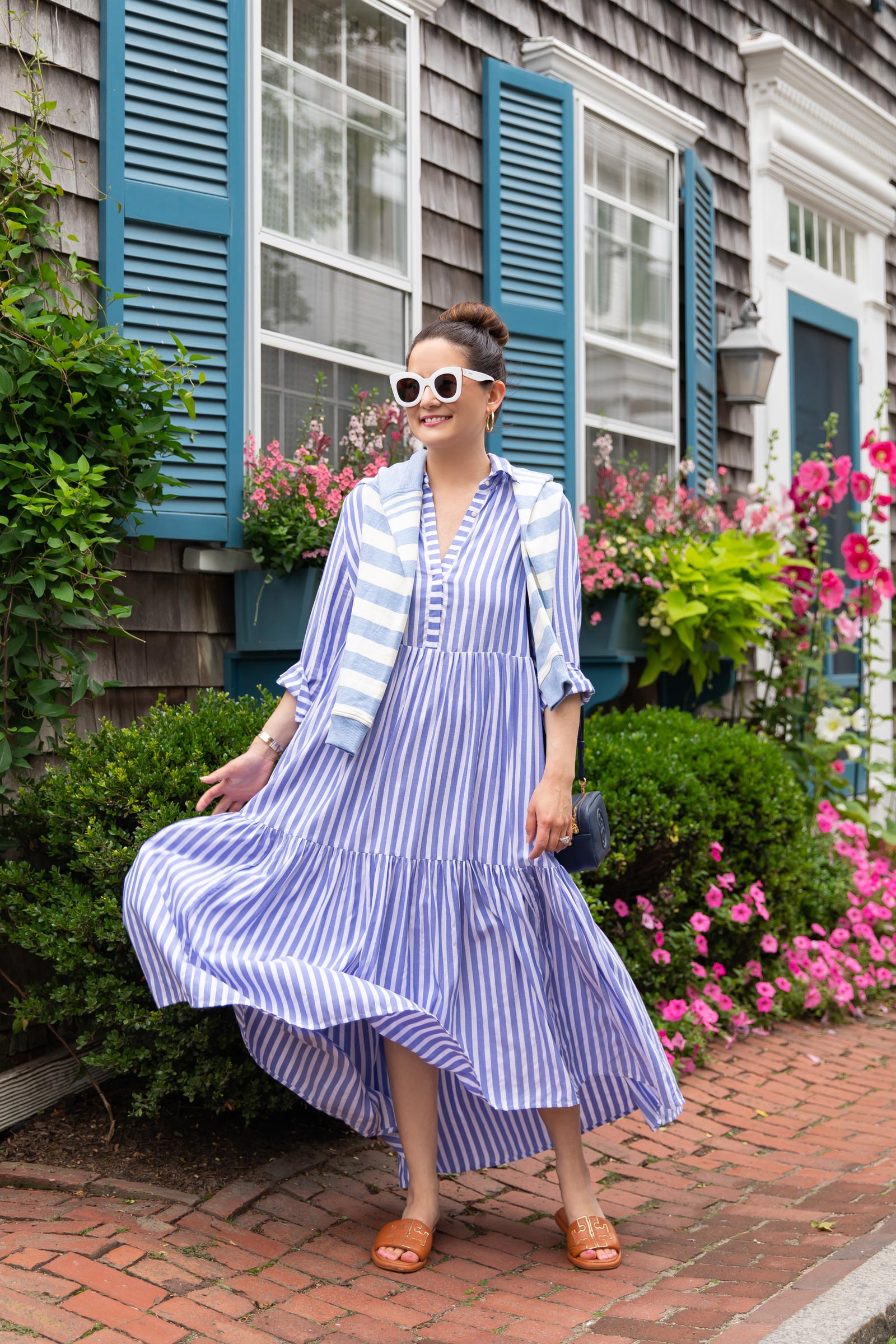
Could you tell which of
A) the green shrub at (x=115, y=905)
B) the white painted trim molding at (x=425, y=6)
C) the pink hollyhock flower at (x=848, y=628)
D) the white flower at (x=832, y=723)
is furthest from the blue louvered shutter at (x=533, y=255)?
the green shrub at (x=115, y=905)

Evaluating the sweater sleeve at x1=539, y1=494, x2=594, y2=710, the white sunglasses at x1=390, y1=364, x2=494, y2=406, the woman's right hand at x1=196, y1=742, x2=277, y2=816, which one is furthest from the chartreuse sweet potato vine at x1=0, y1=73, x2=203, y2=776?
the sweater sleeve at x1=539, y1=494, x2=594, y2=710

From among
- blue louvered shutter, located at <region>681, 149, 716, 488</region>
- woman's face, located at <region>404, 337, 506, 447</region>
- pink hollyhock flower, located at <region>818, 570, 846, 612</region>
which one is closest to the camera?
woman's face, located at <region>404, 337, 506, 447</region>

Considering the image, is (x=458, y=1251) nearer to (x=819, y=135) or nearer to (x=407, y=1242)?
(x=407, y=1242)

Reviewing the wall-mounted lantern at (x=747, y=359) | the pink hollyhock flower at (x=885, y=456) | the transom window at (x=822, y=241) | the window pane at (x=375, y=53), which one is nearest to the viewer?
the window pane at (x=375, y=53)

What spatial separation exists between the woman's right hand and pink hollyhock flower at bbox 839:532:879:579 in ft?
13.2

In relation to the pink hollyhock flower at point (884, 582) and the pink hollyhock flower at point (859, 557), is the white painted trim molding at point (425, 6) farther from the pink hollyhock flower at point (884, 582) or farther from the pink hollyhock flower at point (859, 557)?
the pink hollyhock flower at point (884, 582)

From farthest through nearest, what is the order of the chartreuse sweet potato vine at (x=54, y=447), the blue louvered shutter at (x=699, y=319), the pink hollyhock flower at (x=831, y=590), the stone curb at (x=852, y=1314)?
the blue louvered shutter at (x=699, y=319) → the pink hollyhock flower at (x=831, y=590) → the chartreuse sweet potato vine at (x=54, y=447) → the stone curb at (x=852, y=1314)

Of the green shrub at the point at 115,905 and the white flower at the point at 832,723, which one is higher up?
the white flower at the point at 832,723

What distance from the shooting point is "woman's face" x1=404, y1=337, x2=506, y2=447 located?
8.14ft

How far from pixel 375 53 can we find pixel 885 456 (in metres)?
2.86

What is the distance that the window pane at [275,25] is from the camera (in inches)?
164

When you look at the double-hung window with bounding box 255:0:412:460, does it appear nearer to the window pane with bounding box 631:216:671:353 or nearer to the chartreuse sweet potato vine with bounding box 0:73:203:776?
the chartreuse sweet potato vine with bounding box 0:73:203:776

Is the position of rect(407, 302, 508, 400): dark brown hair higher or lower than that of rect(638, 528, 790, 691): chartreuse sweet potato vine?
higher

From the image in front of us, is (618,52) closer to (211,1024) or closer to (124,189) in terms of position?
(124,189)
